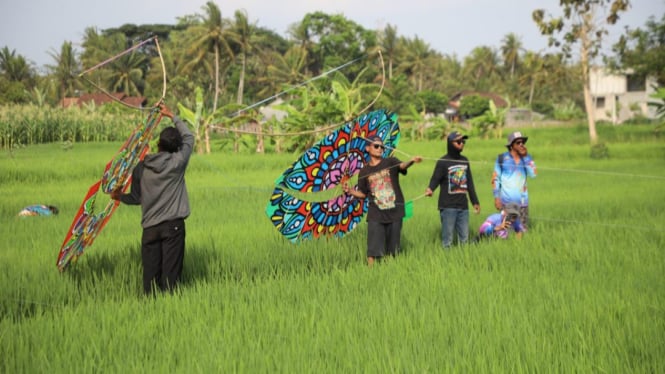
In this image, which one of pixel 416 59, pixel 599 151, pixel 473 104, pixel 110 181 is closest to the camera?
pixel 110 181

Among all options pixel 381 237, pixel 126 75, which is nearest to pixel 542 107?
pixel 126 75

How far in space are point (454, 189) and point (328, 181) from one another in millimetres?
1223

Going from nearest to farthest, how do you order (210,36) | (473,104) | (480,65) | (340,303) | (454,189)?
(340,303)
(454,189)
(210,36)
(473,104)
(480,65)

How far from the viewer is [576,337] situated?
10.1ft

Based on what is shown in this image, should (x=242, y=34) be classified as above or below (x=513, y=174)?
above

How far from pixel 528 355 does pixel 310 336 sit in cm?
100

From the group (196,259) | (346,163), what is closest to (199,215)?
(196,259)

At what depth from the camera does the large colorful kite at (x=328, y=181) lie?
4.89m

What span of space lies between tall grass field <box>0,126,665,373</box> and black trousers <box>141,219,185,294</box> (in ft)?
0.49

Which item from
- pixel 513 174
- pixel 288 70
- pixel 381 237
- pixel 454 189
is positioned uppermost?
pixel 288 70

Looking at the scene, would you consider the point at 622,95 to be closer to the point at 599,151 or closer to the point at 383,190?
the point at 599,151

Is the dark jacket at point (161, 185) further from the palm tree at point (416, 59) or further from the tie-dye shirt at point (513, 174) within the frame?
the palm tree at point (416, 59)

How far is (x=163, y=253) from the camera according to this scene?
14.0ft

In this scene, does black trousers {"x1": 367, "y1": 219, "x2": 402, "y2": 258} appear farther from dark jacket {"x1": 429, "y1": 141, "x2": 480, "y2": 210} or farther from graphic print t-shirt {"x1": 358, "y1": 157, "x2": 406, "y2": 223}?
dark jacket {"x1": 429, "y1": 141, "x2": 480, "y2": 210}
